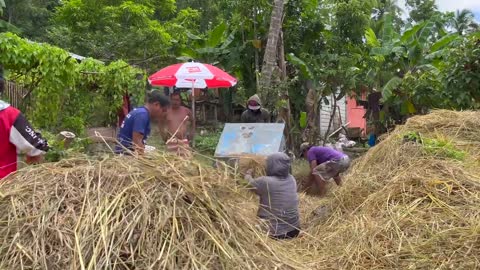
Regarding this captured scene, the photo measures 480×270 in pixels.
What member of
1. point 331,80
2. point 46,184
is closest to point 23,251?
point 46,184

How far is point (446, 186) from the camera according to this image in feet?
18.8

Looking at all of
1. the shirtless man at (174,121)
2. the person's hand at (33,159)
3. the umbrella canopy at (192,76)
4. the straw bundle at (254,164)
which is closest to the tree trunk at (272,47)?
the umbrella canopy at (192,76)

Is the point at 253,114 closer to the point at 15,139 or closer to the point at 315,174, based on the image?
the point at 315,174

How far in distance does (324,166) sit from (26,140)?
5.01 meters

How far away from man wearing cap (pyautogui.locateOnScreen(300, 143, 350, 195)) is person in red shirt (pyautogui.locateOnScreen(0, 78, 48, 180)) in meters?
4.89

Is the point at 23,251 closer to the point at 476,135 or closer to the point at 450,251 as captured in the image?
the point at 450,251

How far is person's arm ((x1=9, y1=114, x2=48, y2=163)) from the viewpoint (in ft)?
13.2

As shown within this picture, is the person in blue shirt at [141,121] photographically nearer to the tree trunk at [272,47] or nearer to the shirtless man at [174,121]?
the shirtless man at [174,121]

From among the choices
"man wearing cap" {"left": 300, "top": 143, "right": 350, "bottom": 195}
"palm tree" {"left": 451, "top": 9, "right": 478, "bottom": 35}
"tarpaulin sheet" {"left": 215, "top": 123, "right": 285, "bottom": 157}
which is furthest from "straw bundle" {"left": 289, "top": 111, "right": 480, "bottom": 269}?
"palm tree" {"left": 451, "top": 9, "right": 478, "bottom": 35}

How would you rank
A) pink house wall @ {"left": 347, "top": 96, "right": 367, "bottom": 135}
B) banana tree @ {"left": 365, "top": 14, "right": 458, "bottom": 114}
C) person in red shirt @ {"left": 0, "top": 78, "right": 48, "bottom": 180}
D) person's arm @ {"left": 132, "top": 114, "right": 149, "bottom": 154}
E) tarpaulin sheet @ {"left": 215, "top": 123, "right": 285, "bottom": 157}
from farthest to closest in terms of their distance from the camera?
pink house wall @ {"left": 347, "top": 96, "right": 367, "bottom": 135}
banana tree @ {"left": 365, "top": 14, "right": 458, "bottom": 114}
tarpaulin sheet @ {"left": 215, "top": 123, "right": 285, "bottom": 157}
person's arm @ {"left": 132, "top": 114, "right": 149, "bottom": 154}
person in red shirt @ {"left": 0, "top": 78, "right": 48, "bottom": 180}

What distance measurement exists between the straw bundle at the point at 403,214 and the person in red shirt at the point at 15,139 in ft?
7.54

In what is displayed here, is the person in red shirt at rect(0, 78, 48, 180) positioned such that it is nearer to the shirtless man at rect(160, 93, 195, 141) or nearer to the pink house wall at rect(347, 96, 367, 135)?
the shirtless man at rect(160, 93, 195, 141)

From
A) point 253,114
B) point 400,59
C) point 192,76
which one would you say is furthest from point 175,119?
point 400,59

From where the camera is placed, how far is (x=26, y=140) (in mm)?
4047
